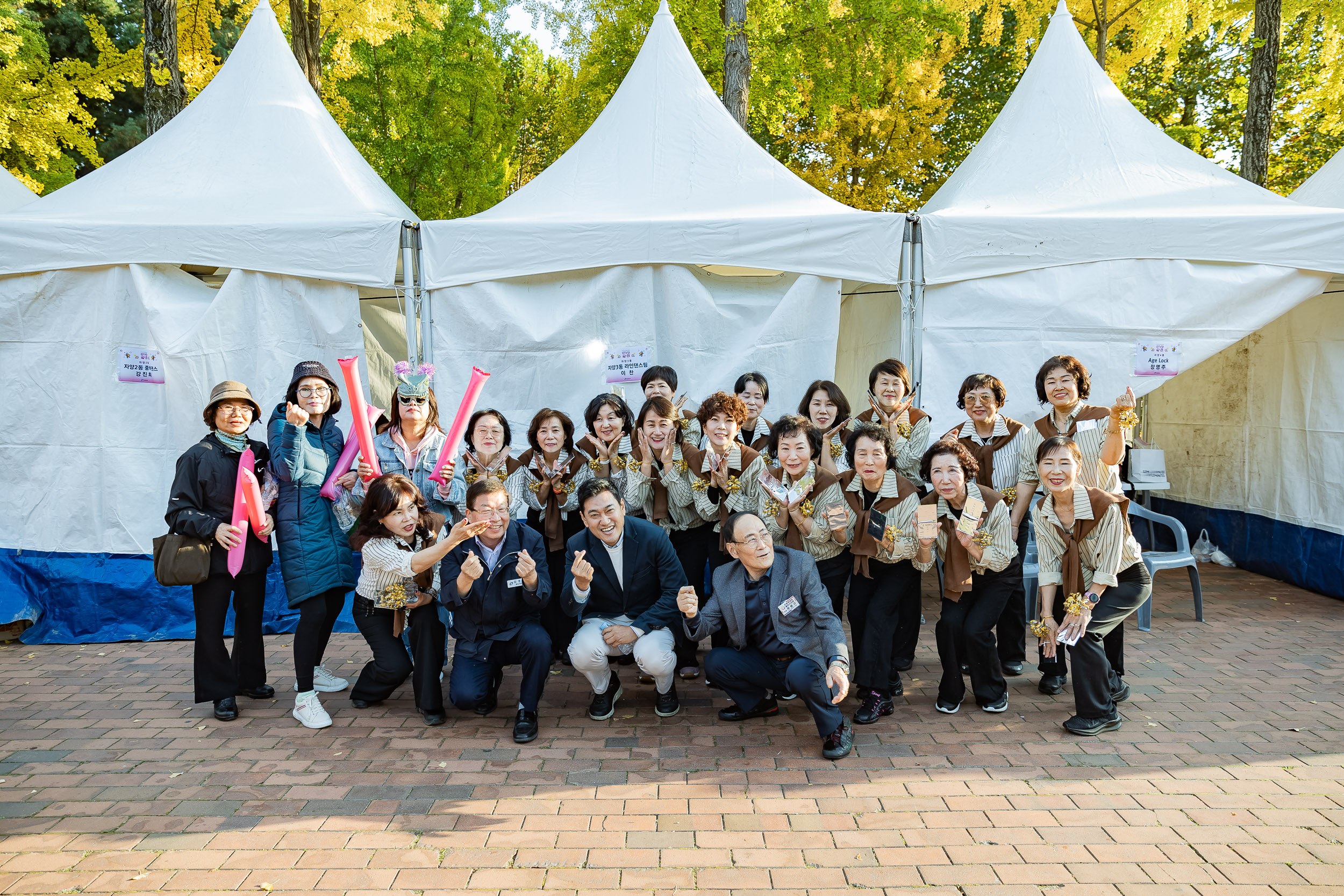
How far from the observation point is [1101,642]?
375cm

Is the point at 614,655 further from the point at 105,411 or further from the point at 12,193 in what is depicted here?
the point at 12,193

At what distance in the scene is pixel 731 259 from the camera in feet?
17.5

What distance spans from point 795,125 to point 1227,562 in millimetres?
10400

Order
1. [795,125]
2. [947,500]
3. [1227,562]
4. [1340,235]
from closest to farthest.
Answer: [947,500] < [1340,235] < [1227,562] < [795,125]

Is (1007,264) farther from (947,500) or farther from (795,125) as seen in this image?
(795,125)

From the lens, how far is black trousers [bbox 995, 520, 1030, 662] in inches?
173

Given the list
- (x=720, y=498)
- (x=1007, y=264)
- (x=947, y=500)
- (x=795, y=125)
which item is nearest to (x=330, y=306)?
(x=720, y=498)

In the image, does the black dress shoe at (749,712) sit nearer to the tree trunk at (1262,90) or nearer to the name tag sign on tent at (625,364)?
the name tag sign on tent at (625,364)

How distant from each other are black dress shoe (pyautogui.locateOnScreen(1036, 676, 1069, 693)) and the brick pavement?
0.30 feet

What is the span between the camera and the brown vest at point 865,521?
3965mm

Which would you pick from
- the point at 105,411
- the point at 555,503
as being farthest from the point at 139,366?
the point at 555,503

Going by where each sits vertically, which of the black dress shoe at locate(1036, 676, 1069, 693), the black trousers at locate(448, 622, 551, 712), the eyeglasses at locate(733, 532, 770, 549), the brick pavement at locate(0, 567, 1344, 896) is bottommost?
the brick pavement at locate(0, 567, 1344, 896)

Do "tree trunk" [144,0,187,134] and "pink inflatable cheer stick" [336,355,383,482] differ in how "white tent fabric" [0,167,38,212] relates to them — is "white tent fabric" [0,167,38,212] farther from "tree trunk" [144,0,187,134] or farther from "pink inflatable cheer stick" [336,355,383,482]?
"pink inflatable cheer stick" [336,355,383,482]

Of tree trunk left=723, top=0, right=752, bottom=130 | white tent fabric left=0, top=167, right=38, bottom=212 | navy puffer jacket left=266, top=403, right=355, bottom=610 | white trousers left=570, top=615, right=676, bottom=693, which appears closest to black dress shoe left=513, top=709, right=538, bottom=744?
white trousers left=570, top=615, right=676, bottom=693
